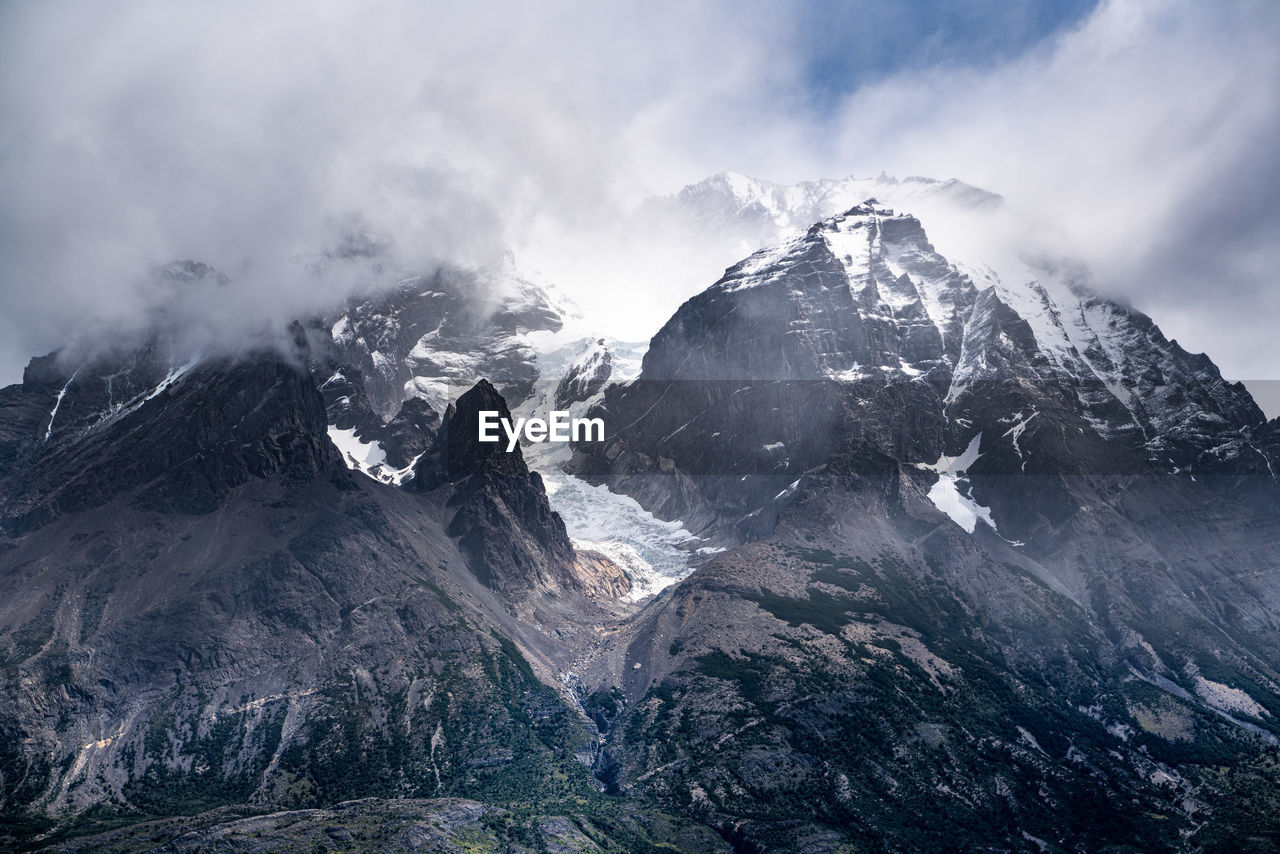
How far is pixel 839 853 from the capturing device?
200 metres

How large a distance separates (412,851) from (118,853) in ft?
175

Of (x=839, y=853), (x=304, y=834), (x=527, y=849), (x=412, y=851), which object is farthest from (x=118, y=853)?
(x=839, y=853)

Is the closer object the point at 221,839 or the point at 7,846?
the point at 221,839

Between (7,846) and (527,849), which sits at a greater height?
(7,846)

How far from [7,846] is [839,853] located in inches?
6514

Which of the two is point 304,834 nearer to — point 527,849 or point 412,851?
point 412,851

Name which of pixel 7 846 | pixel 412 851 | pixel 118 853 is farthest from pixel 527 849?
pixel 7 846

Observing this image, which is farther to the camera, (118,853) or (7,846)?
(7,846)

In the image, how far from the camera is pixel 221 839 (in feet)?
610

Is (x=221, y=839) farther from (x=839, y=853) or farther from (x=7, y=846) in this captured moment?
(x=839, y=853)

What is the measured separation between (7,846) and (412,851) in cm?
8319

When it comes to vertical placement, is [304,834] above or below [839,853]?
above

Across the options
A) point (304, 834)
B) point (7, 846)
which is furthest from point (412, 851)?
point (7, 846)

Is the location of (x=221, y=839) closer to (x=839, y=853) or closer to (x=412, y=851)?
(x=412, y=851)
